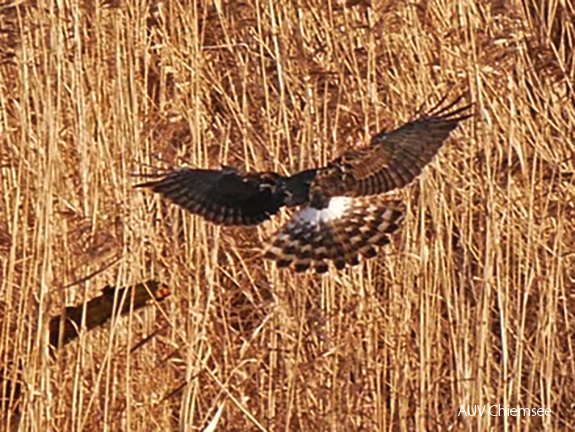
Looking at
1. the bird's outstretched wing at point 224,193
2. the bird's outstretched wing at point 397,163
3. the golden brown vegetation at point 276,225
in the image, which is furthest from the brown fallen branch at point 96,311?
the bird's outstretched wing at point 397,163

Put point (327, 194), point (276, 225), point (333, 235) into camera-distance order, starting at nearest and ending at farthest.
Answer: point (327, 194) → point (333, 235) → point (276, 225)

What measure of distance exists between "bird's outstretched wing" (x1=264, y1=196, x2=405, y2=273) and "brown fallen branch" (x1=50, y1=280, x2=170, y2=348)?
30 centimetres

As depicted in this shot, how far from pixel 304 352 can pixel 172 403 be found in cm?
33

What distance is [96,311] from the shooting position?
11.4 feet

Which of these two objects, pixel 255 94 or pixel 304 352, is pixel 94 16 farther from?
pixel 304 352

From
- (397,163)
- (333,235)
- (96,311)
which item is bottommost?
(96,311)

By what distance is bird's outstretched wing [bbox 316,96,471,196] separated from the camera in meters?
3.29

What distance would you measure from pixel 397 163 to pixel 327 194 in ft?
0.58

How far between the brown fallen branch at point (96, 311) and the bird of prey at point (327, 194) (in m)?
0.24

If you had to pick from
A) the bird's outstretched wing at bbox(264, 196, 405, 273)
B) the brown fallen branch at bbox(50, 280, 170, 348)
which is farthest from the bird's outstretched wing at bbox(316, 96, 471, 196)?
the brown fallen branch at bbox(50, 280, 170, 348)

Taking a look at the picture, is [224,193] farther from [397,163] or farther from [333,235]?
[397,163]

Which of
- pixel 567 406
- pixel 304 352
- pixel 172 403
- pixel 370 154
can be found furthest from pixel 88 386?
pixel 567 406

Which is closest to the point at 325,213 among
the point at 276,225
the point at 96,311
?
the point at 276,225

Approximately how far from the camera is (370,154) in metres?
3.35
